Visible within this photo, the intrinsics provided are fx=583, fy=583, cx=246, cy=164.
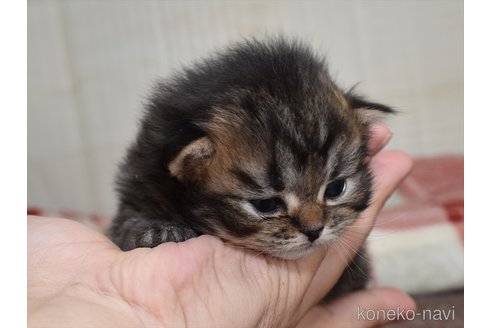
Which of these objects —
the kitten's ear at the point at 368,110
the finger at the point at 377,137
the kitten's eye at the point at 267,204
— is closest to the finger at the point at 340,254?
the finger at the point at 377,137

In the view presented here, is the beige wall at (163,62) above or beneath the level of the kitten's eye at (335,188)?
above

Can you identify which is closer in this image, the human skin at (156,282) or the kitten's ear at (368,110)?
the human skin at (156,282)

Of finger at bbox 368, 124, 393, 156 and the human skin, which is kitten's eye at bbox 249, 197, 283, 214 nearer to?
the human skin

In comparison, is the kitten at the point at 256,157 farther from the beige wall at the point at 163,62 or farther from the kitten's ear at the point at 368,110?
the beige wall at the point at 163,62

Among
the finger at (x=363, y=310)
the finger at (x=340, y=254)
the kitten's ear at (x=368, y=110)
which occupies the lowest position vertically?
the finger at (x=363, y=310)
